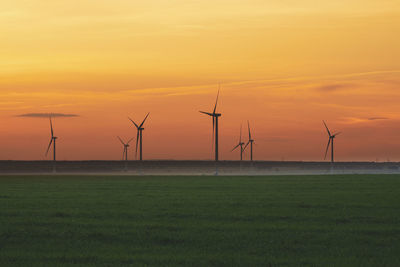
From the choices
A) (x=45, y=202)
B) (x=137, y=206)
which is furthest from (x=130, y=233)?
(x=45, y=202)

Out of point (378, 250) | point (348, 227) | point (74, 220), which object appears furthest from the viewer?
point (74, 220)

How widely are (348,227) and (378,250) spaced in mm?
5367

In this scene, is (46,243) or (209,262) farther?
(46,243)

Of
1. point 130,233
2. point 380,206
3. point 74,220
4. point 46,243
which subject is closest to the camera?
point 46,243

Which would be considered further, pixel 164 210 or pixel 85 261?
pixel 164 210

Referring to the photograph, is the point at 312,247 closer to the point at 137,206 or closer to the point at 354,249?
the point at 354,249

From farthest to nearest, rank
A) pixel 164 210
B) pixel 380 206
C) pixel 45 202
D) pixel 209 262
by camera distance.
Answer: pixel 45 202, pixel 380 206, pixel 164 210, pixel 209 262

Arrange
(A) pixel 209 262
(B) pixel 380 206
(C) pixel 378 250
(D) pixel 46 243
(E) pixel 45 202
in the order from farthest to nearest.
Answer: (E) pixel 45 202 → (B) pixel 380 206 → (D) pixel 46 243 → (C) pixel 378 250 → (A) pixel 209 262

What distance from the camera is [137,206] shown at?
35688mm

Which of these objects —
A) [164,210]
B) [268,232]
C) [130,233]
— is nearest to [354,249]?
[268,232]

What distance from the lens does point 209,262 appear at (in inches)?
722

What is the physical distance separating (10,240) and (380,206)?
2141 cm

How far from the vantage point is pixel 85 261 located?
18.7 meters

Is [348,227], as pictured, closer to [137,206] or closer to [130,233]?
[130,233]
